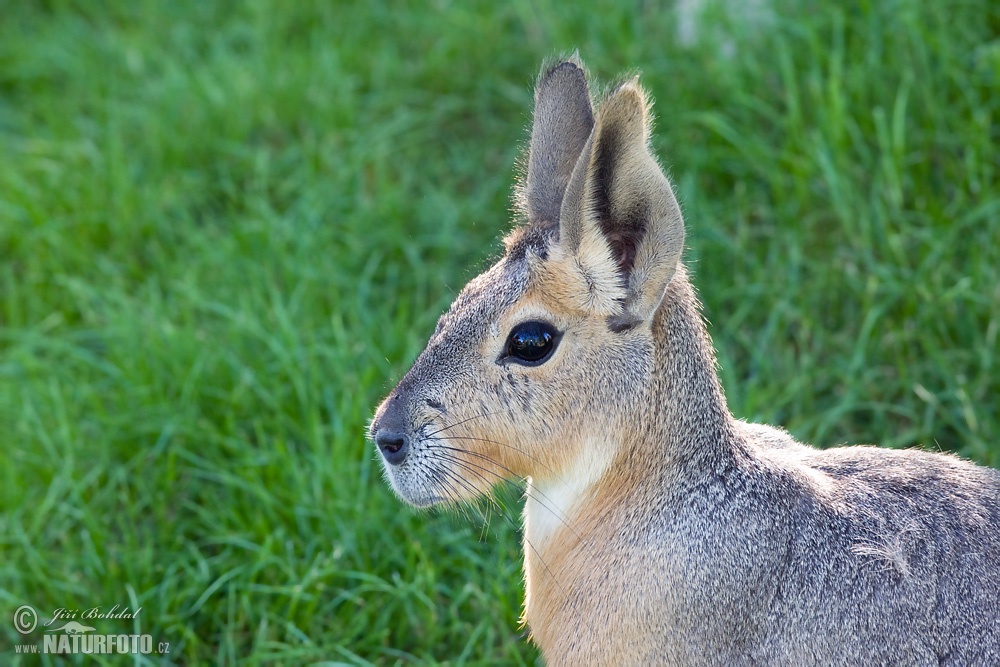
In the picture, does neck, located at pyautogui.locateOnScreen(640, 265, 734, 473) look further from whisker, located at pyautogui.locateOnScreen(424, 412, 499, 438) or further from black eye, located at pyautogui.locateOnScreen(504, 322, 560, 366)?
whisker, located at pyautogui.locateOnScreen(424, 412, 499, 438)

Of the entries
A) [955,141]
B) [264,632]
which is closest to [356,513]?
[264,632]

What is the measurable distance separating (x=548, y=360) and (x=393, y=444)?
0.38 metres

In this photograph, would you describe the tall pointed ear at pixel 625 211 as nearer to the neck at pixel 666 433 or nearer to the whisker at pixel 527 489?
the neck at pixel 666 433

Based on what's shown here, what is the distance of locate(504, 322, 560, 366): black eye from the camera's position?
2631mm

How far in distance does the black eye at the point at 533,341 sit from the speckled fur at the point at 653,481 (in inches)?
0.8

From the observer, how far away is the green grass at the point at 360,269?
3.66 meters

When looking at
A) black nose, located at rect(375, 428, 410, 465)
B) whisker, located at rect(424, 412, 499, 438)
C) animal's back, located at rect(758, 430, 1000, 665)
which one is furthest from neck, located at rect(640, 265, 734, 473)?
black nose, located at rect(375, 428, 410, 465)

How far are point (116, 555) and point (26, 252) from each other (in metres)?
1.74

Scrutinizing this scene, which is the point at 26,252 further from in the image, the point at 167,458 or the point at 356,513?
the point at 356,513

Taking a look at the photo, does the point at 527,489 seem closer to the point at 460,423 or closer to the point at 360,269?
the point at 460,423

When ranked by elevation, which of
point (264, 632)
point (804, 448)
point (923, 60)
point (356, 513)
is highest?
point (923, 60)

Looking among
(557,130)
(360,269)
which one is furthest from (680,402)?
(360,269)

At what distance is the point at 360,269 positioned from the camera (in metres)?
4.79

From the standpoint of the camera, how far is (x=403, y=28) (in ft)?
18.9
